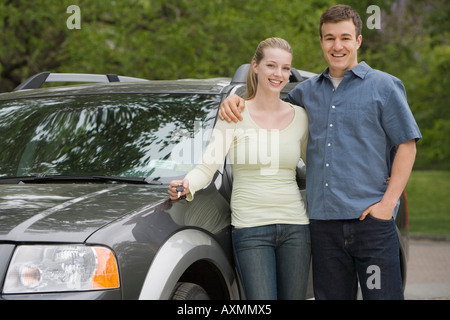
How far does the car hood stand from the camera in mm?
2891

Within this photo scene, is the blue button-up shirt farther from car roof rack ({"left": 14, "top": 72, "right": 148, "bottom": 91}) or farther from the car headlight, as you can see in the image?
car roof rack ({"left": 14, "top": 72, "right": 148, "bottom": 91})

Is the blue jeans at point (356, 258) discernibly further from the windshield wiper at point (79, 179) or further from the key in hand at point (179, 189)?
the windshield wiper at point (79, 179)

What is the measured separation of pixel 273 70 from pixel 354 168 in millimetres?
683

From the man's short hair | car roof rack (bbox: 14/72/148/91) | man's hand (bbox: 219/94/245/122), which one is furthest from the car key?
car roof rack (bbox: 14/72/148/91)

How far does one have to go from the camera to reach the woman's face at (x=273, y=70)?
3.65 m

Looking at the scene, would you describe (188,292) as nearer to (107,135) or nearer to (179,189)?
(179,189)

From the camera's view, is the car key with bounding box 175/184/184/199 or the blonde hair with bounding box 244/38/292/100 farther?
the blonde hair with bounding box 244/38/292/100

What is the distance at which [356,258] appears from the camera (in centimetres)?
350

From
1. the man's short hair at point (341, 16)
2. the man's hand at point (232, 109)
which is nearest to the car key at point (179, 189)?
the man's hand at point (232, 109)

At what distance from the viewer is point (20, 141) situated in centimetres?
429

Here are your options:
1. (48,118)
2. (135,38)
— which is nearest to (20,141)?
(48,118)

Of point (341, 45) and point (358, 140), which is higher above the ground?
point (341, 45)

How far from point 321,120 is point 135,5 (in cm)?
1060

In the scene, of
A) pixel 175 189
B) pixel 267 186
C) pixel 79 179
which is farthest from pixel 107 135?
pixel 267 186
